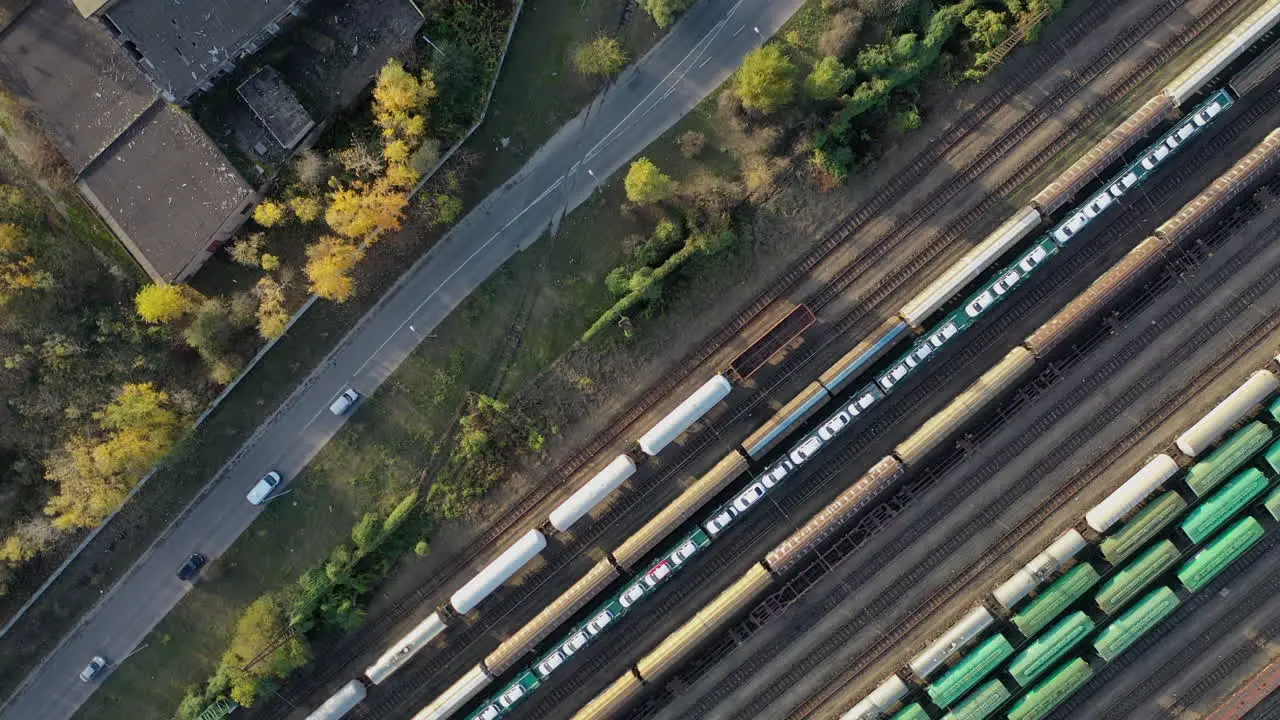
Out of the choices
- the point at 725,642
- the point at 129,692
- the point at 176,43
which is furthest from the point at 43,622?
the point at 725,642

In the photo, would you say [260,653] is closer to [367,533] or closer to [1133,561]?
[367,533]

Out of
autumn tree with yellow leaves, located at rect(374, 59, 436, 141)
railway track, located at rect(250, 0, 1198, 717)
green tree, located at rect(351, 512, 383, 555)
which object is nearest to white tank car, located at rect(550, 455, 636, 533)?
railway track, located at rect(250, 0, 1198, 717)

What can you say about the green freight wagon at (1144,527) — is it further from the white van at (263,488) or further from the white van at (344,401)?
the white van at (263,488)

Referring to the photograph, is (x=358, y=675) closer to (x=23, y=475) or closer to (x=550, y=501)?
(x=550, y=501)

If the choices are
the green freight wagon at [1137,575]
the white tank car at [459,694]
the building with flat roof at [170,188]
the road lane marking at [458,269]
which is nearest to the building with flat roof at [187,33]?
the building with flat roof at [170,188]

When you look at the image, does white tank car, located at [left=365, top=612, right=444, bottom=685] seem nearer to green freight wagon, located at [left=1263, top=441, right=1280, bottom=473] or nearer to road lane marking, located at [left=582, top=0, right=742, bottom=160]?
road lane marking, located at [left=582, top=0, right=742, bottom=160]

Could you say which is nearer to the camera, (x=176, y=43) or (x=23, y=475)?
(x=176, y=43)
